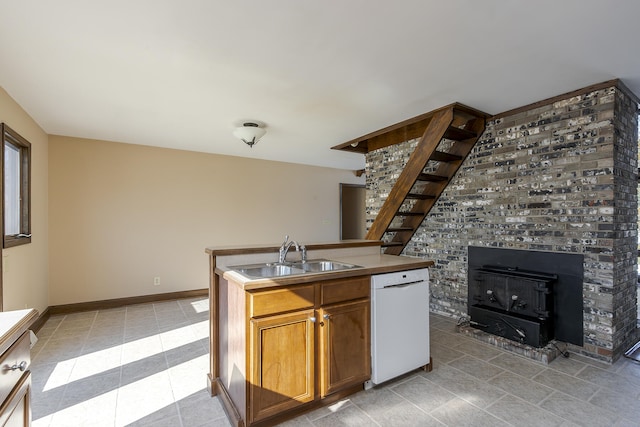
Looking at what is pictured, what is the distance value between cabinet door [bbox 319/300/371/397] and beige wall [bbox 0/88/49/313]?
284cm

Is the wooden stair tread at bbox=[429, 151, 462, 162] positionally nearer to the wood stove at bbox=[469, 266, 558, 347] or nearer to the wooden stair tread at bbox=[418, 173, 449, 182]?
the wooden stair tread at bbox=[418, 173, 449, 182]

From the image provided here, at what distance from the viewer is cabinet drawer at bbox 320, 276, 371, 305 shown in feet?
6.69

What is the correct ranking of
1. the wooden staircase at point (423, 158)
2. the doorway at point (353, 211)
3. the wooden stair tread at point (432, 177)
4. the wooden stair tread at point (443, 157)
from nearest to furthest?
1. the wooden staircase at point (423, 158)
2. the wooden stair tread at point (443, 157)
3. the wooden stair tread at point (432, 177)
4. the doorway at point (353, 211)

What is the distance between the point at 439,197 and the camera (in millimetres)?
4004

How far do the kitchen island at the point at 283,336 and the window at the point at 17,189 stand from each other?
92.0 inches

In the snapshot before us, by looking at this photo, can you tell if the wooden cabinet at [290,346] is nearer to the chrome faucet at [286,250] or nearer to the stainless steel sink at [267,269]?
the stainless steel sink at [267,269]

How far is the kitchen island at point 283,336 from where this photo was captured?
179cm

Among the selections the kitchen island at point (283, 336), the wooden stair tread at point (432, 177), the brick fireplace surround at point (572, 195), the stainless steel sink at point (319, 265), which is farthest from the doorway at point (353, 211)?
the kitchen island at point (283, 336)

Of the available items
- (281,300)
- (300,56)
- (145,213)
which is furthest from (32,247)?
(300,56)

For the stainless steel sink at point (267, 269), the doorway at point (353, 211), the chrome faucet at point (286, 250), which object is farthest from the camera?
the doorway at point (353, 211)

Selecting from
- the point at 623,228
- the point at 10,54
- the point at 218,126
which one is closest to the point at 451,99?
the point at 623,228

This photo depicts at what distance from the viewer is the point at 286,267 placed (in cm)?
238

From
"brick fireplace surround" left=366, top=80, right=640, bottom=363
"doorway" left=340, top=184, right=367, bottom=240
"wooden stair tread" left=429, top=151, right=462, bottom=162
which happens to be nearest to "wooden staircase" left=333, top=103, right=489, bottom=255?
"wooden stair tread" left=429, top=151, right=462, bottom=162

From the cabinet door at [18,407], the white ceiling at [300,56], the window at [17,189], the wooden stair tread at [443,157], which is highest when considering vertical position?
the white ceiling at [300,56]
